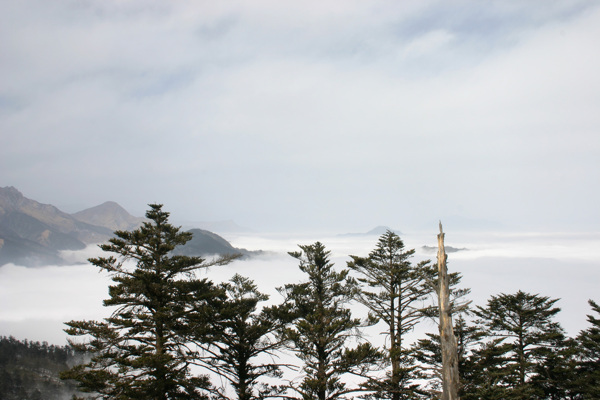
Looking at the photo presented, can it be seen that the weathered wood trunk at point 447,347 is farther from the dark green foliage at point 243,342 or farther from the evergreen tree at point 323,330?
the dark green foliage at point 243,342

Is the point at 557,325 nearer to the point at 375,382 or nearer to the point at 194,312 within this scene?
the point at 375,382

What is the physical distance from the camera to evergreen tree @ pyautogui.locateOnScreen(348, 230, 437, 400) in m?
21.7

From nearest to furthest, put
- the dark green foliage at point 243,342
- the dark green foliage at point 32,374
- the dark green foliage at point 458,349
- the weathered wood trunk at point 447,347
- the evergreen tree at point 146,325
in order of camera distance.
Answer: the weathered wood trunk at point 447,347, the evergreen tree at point 146,325, the dark green foliage at point 243,342, the dark green foliage at point 458,349, the dark green foliage at point 32,374

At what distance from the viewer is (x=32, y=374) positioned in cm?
17225

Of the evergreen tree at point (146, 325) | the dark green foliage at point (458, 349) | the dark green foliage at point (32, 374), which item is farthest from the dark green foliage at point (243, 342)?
the dark green foliage at point (32, 374)

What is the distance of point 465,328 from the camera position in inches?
913

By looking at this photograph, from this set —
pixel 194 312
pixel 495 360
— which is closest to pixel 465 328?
pixel 495 360

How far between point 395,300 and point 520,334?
30.3 feet

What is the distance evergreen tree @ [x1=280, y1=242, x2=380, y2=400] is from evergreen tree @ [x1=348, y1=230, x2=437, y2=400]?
1158 millimetres

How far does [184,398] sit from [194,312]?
171 inches

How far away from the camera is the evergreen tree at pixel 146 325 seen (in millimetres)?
18391

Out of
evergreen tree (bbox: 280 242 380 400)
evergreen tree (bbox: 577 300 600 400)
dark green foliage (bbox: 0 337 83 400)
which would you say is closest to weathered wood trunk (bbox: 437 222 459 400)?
evergreen tree (bbox: 280 242 380 400)

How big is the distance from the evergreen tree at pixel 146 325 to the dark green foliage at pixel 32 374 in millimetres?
165926

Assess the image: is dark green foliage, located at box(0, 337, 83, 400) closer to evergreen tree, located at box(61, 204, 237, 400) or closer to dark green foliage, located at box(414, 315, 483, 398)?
evergreen tree, located at box(61, 204, 237, 400)
